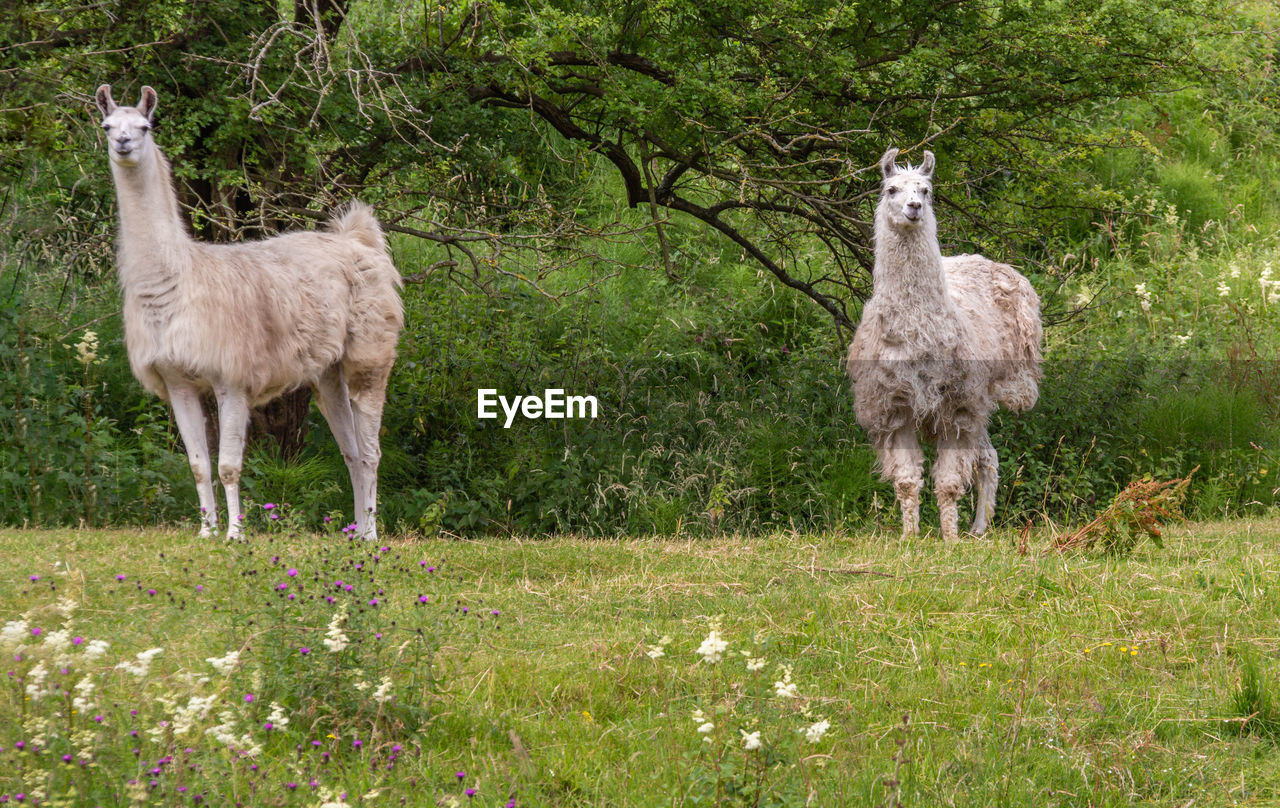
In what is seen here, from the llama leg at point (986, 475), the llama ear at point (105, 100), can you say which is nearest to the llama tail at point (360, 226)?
the llama ear at point (105, 100)

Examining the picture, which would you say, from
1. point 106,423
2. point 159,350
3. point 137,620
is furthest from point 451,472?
point 137,620

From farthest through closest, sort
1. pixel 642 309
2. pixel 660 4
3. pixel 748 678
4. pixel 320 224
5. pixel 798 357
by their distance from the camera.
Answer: pixel 642 309 → pixel 798 357 → pixel 320 224 → pixel 660 4 → pixel 748 678

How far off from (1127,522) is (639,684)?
3.07 metres

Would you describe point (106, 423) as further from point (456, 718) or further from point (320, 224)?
point (456, 718)

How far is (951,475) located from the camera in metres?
7.81

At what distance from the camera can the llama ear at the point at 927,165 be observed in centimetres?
745

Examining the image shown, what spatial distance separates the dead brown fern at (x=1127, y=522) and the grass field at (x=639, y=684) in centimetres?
30

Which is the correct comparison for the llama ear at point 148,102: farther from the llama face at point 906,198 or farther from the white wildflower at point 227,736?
the white wildflower at point 227,736

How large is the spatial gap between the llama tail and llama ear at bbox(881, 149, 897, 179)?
321 cm

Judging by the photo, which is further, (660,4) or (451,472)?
(451,472)

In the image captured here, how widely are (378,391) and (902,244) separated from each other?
135 inches

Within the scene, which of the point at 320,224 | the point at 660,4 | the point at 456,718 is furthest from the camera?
the point at 320,224

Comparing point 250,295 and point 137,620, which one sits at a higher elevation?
point 250,295

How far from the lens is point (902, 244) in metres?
7.37
